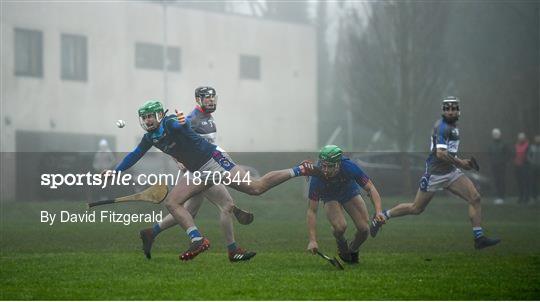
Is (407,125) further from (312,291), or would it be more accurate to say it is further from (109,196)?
(312,291)

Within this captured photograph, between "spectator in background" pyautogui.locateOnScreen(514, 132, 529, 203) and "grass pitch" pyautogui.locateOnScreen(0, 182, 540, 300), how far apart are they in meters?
5.83

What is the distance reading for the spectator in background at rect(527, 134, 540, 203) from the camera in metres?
29.4

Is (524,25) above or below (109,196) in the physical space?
above

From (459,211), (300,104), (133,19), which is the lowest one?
(459,211)

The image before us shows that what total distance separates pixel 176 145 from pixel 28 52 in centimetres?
2310

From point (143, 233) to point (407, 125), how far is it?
23480 mm

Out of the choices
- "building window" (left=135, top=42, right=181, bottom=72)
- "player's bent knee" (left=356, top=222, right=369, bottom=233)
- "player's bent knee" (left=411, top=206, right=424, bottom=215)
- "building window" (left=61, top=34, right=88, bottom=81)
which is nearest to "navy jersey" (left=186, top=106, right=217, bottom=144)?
"player's bent knee" (left=356, top=222, right=369, bottom=233)

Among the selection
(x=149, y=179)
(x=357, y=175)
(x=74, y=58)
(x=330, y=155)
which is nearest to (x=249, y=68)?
(x=74, y=58)

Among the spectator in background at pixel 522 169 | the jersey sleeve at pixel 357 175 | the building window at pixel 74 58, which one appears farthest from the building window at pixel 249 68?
the jersey sleeve at pixel 357 175

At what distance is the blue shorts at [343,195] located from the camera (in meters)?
14.8

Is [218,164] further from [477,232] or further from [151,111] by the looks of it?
[477,232]

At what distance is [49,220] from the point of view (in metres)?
20.3

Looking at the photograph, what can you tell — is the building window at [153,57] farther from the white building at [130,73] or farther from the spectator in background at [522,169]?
the spectator in background at [522,169]

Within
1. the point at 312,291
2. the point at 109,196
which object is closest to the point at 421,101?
the point at 109,196
